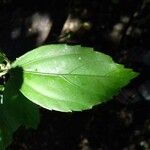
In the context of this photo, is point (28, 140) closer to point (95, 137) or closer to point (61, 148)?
point (61, 148)

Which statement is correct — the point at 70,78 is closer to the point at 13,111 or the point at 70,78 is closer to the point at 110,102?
the point at 13,111

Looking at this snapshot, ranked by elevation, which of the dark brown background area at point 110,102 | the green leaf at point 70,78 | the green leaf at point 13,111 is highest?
the green leaf at point 70,78

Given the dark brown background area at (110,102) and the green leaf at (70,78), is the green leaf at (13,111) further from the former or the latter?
the dark brown background area at (110,102)

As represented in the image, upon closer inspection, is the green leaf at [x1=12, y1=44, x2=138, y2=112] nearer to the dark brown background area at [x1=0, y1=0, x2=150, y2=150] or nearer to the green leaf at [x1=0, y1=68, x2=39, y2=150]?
the green leaf at [x1=0, y1=68, x2=39, y2=150]

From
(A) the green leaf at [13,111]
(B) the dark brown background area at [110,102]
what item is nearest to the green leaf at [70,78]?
(A) the green leaf at [13,111]

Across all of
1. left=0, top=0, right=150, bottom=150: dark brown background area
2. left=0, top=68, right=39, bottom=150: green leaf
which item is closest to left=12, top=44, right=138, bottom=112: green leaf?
left=0, top=68, right=39, bottom=150: green leaf

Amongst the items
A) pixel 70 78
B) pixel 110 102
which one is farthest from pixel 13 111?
pixel 110 102

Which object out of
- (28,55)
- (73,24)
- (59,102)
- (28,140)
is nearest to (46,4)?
(28,55)
